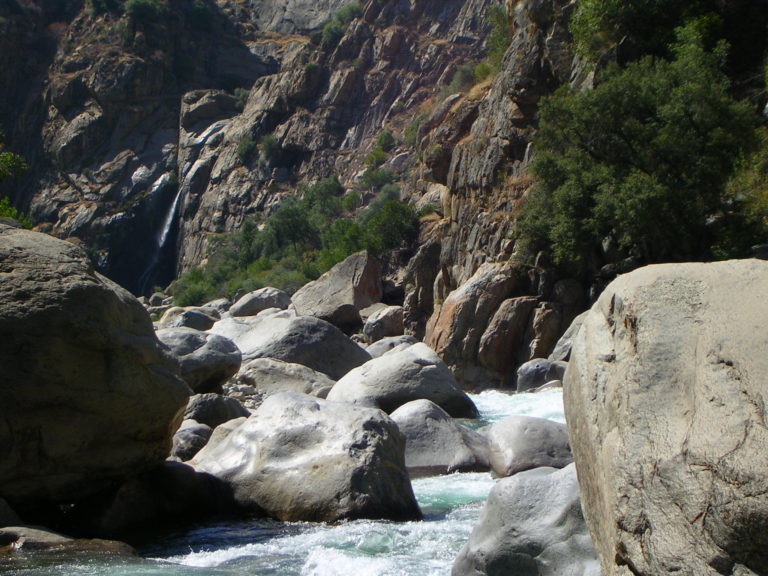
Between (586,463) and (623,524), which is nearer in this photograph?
(623,524)

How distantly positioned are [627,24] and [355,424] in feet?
A: 75.4

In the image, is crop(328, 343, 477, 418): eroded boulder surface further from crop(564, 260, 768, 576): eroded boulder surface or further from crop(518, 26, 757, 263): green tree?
crop(564, 260, 768, 576): eroded boulder surface

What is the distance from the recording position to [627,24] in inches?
1115

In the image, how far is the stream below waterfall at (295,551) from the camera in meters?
7.09

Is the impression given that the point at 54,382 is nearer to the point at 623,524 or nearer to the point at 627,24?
the point at 623,524

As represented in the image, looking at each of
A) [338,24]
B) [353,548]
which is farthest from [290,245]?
[353,548]

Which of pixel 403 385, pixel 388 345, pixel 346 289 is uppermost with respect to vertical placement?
pixel 346 289

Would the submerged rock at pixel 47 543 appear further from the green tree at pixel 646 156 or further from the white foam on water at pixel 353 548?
the green tree at pixel 646 156

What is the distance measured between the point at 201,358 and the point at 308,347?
17.2 ft

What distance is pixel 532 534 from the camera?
611 cm

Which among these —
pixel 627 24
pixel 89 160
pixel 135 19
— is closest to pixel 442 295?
pixel 627 24

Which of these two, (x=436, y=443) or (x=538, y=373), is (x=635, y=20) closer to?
(x=538, y=373)

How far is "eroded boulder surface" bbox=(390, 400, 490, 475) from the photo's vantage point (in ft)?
37.8

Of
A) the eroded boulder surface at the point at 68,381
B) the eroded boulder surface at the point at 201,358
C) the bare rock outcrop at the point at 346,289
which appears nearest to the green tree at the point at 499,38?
the bare rock outcrop at the point at 346,289
